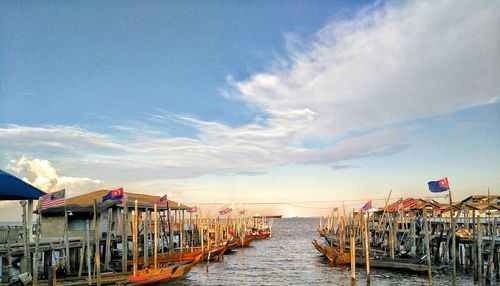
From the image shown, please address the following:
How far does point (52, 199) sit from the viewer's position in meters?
23.2

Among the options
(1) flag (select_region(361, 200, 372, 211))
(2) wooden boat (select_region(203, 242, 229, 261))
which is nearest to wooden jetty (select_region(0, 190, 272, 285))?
(2) wooden boat (select_region(203, 242, 229, 261))

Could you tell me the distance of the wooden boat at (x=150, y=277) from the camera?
84.8ft

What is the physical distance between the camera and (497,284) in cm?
2758

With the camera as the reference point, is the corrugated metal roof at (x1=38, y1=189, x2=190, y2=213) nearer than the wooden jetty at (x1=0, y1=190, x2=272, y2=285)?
No

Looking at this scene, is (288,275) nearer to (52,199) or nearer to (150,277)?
(150,277)

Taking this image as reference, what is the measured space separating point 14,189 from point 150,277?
425 inches

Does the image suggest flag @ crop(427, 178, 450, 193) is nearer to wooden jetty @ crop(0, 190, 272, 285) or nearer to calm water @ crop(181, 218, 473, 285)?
calm water @ crop(181, 218, 473, 285)

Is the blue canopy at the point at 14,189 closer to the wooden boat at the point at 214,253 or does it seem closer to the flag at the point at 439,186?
the flag at the point at 439,186

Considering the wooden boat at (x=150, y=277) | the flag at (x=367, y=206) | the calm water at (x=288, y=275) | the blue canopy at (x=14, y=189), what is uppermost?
the blue canopy at (x=14, y=189)

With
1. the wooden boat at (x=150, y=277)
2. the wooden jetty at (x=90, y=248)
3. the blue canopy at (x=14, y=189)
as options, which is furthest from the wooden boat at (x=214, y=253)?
the blue canopy at (x=14, y=189)

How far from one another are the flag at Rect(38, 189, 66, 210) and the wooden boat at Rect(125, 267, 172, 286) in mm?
5907

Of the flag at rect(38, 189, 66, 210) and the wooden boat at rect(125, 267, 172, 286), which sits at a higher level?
the flag at rect(38, 189, 66, 210)

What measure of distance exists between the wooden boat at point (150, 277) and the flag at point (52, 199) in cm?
591

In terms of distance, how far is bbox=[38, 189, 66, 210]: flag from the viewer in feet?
75.2
